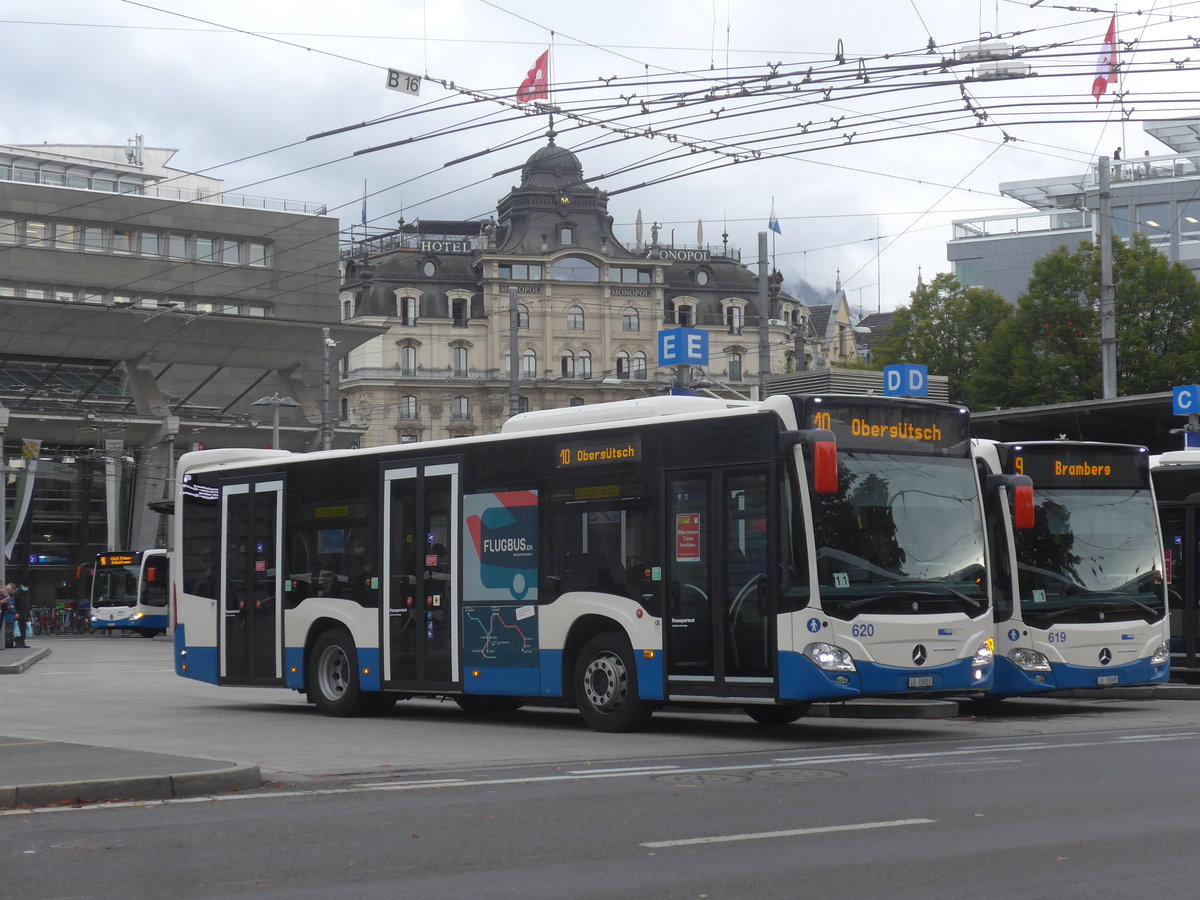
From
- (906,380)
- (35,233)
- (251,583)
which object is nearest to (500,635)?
(251,583)

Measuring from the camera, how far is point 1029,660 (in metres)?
18.3

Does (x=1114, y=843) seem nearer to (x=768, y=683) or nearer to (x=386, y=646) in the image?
(x=768, y=683)

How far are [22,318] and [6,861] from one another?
50609 mm

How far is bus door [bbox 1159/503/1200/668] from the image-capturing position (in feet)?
72.7

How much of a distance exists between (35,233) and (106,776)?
184ft

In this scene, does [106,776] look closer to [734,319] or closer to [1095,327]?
[1095,327]

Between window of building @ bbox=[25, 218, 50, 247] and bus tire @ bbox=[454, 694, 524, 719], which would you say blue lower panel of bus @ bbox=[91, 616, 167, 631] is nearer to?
window of building @ bbox=[25, 218, 50, 247]

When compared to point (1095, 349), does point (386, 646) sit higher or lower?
lower

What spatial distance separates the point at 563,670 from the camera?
53.4ft

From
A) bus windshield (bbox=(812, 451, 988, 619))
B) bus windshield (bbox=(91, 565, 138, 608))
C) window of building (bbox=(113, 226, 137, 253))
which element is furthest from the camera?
window of building (bbox=(113, 226, 137, 253))

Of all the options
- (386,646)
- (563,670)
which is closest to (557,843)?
(563,670)

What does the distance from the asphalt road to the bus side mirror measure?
2029 millimetres

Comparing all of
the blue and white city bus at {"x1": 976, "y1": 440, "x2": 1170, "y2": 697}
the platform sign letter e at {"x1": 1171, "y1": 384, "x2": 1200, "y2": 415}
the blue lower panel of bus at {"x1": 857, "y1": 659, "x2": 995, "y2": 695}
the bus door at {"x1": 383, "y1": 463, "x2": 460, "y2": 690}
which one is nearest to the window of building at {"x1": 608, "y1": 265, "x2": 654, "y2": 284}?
the platform sign letter e at {"x1": 1171, "y1": 384, "x2": 1200, "y2": 415}

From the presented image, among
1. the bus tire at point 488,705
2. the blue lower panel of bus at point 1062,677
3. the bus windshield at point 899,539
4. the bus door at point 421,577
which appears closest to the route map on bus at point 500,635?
the bus door at point 421,577
